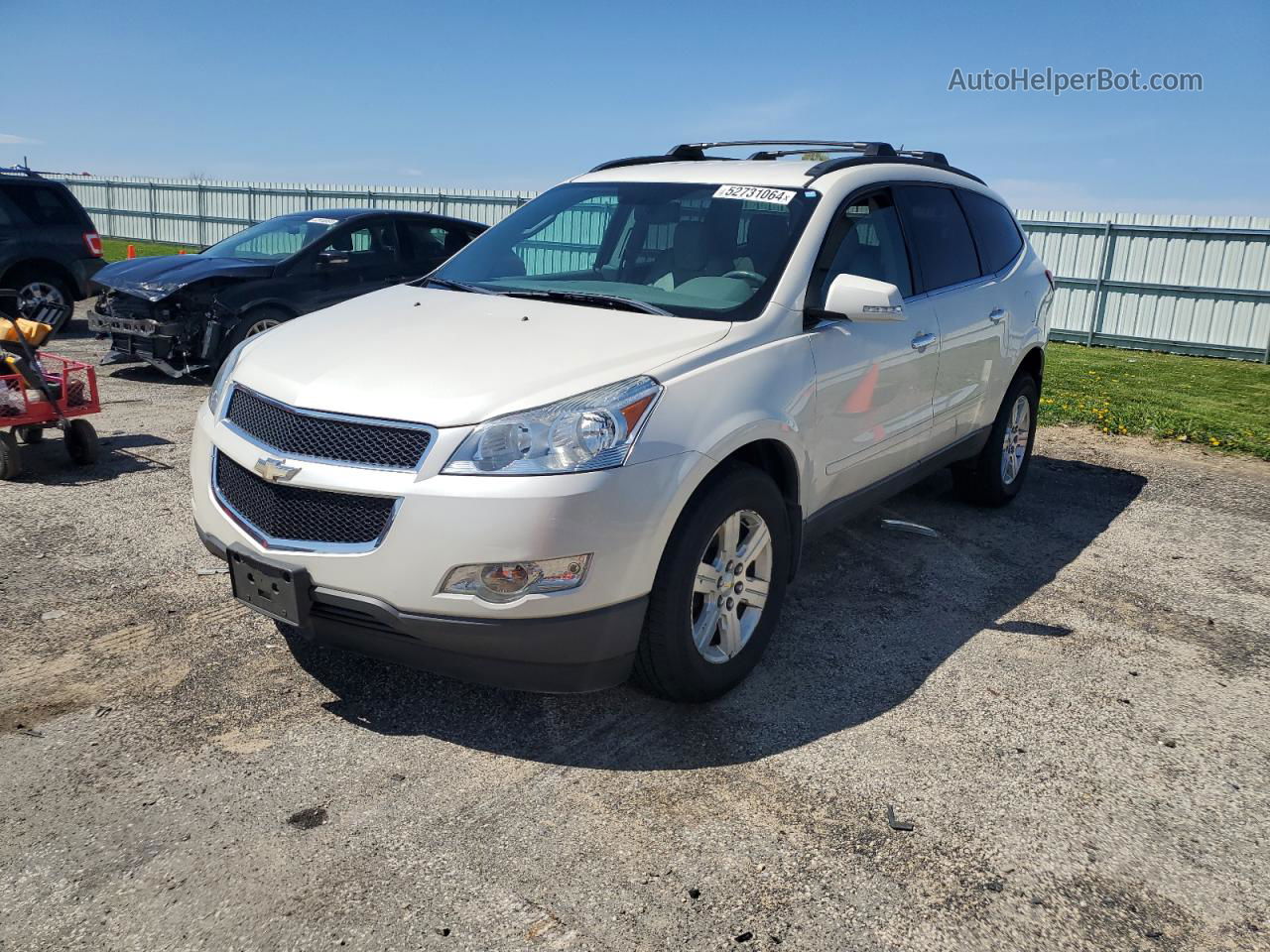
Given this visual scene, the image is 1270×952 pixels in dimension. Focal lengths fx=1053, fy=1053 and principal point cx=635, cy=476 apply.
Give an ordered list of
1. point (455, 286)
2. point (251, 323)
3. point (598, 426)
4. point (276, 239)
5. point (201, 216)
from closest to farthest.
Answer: point (598, 426) → point (455, 286) → point (251, 323) → point (276, 239) → point (201, 216)

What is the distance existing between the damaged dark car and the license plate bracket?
6.35m

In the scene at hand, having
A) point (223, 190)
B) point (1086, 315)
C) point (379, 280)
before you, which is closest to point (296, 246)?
point (379, 280)

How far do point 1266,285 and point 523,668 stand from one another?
17.5m

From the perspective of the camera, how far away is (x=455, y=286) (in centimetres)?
470

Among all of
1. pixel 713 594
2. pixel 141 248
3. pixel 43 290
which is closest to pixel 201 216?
pixel 141 248

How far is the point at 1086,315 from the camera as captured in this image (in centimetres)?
1853

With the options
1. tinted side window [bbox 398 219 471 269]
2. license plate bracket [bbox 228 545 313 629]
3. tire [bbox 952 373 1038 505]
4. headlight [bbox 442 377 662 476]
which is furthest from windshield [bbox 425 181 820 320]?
tinted side window [bbox 398 219 471 269]

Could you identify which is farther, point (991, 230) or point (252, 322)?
point (252, 322)

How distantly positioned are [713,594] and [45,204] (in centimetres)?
1122

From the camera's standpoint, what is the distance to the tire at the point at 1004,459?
632 centimetres

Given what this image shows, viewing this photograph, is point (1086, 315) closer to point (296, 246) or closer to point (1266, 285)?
point (1266, 285)

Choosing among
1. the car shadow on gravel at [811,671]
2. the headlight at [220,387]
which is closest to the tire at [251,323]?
the headlight at [220,387]

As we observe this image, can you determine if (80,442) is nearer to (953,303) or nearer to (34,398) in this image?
(34,398)

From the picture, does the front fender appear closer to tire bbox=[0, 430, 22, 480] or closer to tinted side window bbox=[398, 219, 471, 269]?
tire bbox=[0, 430, 22, 480]
